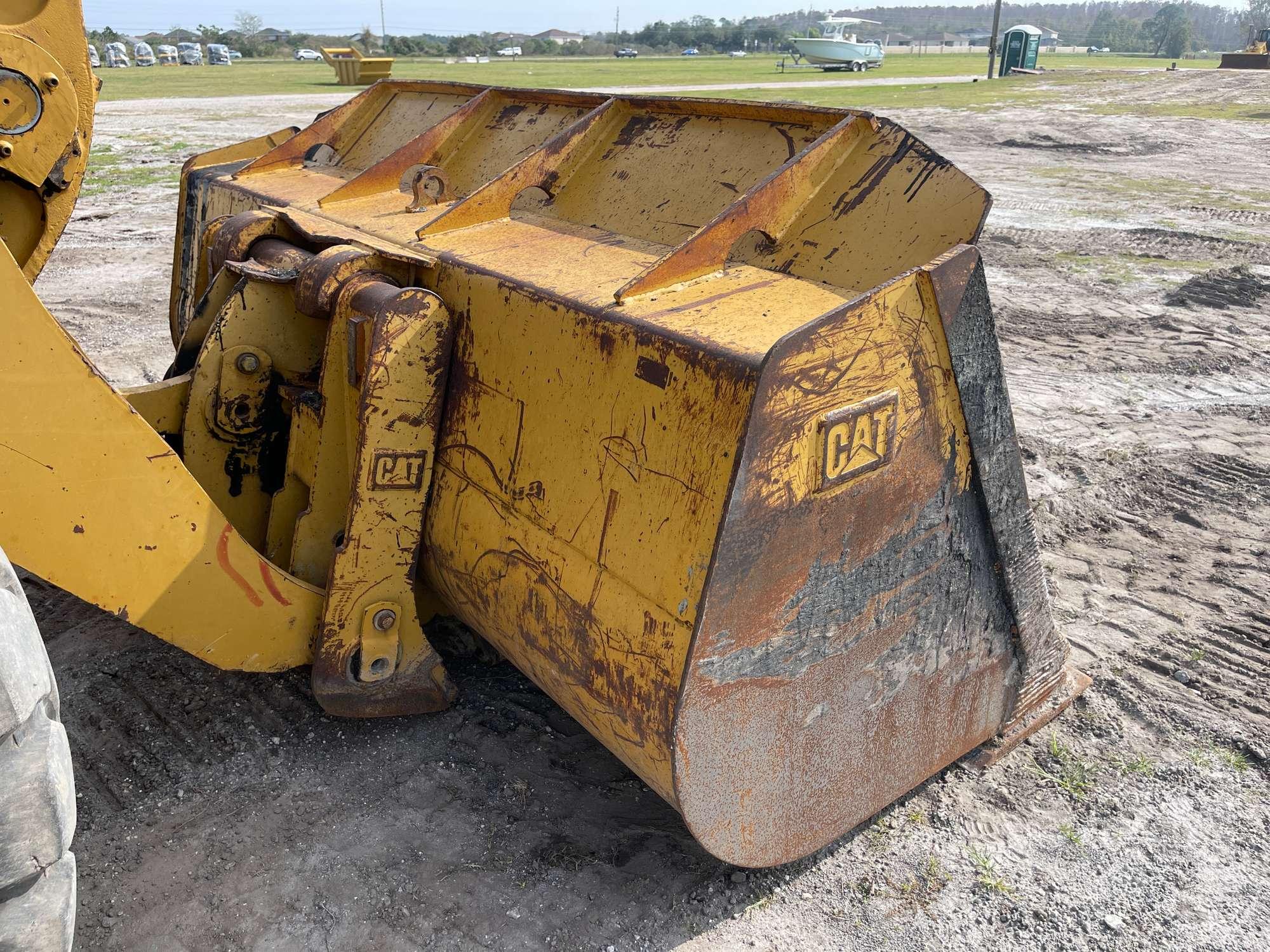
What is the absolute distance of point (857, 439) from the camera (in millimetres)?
2012

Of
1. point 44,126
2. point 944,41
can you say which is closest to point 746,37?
point 944,41

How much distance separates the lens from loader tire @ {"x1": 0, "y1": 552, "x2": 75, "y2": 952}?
1.49 m

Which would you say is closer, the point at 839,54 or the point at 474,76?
the point at 474,76

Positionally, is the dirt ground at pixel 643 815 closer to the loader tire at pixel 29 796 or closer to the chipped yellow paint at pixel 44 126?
the loader tire at pixel 29 796

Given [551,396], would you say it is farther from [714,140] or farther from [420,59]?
[420,59]

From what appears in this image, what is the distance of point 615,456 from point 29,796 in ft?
3.77

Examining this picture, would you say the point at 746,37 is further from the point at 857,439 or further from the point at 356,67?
the point at 857,439

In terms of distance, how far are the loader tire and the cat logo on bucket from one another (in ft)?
4.40

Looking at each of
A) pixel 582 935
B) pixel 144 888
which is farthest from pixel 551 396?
pixel 144 888

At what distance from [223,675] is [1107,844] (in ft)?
7.94

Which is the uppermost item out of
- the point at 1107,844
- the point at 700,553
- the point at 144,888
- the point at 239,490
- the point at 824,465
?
the point at 824,465

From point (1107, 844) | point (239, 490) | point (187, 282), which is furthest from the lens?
point (187, 282)

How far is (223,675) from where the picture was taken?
3027 millimetres

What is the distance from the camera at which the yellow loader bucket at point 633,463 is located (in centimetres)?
195
